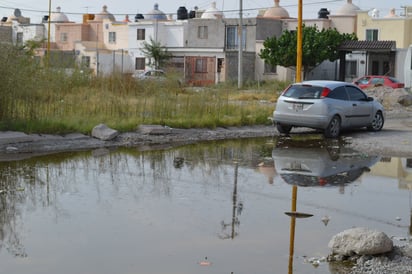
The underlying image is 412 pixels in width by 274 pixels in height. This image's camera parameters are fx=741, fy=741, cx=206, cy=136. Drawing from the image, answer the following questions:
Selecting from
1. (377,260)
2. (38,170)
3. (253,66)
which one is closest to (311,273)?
(377,260)

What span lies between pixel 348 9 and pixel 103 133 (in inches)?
2350

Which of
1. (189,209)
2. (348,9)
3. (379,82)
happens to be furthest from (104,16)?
(189,209)

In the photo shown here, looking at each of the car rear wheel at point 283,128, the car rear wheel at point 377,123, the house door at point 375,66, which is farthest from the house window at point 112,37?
the car rear wheel at point 283,128

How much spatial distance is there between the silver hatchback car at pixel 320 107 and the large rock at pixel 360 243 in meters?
12.8

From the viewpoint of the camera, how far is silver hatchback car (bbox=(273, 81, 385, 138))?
2111 cm

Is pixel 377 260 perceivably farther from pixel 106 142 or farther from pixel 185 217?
pixel 106 142

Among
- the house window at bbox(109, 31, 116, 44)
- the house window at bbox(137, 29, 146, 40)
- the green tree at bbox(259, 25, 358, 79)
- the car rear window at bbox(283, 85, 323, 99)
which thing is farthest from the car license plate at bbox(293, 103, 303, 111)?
the house window at bbox(109, 31, 116, 44)

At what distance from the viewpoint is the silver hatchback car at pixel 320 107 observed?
2111cm

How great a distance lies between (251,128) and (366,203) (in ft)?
41.5

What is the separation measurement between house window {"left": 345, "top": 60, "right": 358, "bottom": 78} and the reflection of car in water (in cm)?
4567

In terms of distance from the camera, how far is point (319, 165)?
15.6 metres

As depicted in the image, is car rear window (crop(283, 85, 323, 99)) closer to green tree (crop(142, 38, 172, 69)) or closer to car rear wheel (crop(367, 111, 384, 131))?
car rear wheel (crop(367, 111, 384, 131))

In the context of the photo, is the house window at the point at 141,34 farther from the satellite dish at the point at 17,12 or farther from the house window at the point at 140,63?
the satellite dish at the point at 17,12

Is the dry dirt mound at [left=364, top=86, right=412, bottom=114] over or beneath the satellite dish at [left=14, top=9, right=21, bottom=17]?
beneath
